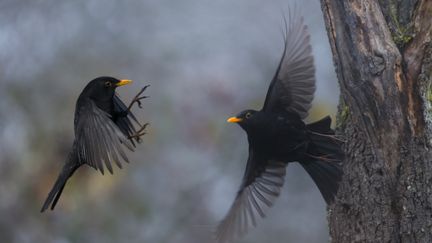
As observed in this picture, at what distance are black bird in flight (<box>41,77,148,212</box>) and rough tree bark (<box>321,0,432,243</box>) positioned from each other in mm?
940

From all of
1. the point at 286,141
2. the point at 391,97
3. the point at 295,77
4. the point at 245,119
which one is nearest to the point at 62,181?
the point at 245,119

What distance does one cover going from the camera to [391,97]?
3447 mm

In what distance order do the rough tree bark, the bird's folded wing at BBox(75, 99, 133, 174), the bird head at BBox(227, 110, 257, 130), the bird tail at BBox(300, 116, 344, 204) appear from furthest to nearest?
1. the bird tail at BBox(300, 116, 344, 204)
2. the bird head at BBox(227, 110, 257, 130)
3. the bird's folded wing at BBox(75, 99, 133, 174)
4. the rough tree bark

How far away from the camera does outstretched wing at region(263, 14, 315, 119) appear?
412cm

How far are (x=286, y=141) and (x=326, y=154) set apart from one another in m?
0.29

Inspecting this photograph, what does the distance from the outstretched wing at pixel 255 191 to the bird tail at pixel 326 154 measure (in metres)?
0.18

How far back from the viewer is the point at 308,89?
4.19 meters

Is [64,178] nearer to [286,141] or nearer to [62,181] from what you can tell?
[62,181]

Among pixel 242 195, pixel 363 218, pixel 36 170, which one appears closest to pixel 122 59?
pixel 36 170

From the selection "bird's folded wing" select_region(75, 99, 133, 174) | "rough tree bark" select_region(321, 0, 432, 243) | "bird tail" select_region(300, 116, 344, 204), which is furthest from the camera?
"bird tail" select_region(300, 116, 344, 204)

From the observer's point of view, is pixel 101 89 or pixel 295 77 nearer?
pixel 101 89

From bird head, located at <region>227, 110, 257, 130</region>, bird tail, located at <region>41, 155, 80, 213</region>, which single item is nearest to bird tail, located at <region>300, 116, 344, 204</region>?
bird head, located at <region>227, 110, 257, 130</region>

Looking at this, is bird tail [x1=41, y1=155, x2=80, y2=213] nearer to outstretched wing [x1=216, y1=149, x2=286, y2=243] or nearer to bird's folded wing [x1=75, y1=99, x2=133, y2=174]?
bird's folded wing [x1=75, y1=99, x2=133, y2=174]

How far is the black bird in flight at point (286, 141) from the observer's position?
159 inches
